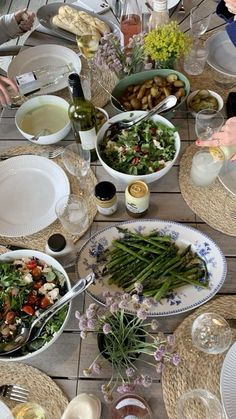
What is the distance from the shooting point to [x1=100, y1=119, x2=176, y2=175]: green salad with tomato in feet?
3.94

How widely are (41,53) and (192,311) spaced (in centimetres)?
118

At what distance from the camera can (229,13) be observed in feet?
5.13

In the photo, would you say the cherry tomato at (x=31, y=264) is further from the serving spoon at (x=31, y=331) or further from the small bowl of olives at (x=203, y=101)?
the small bowl of olives at (x=203, y=101)

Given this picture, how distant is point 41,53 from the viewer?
1582 mm

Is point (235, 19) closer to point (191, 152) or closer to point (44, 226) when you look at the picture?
point (191, 152)

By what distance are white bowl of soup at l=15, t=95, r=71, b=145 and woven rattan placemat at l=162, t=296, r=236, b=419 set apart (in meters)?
0.77

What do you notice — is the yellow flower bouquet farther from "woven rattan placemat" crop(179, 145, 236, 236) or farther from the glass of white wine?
"woven rattan placemat" crop(179, 145, 236, 236)

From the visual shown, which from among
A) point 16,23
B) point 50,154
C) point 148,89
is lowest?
point 50,154

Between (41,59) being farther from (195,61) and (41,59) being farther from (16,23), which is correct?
(195,61)

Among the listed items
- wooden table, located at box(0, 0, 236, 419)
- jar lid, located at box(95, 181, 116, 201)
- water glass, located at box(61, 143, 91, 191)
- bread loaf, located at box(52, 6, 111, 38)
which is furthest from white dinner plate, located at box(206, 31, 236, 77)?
jar lid, located at box(95, 181, 116, 201)

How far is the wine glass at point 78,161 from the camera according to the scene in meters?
1.26

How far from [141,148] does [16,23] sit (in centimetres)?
102

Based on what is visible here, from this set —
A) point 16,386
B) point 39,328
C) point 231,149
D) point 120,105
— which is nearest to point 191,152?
point 231,149

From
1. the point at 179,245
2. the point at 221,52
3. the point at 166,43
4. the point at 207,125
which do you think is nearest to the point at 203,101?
the point at 207,125
